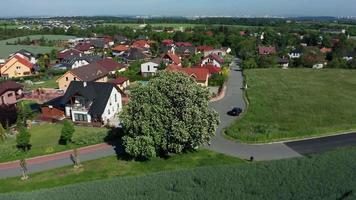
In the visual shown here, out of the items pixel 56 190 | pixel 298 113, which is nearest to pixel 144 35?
pixel 298 113

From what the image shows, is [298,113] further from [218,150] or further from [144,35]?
[144,35]

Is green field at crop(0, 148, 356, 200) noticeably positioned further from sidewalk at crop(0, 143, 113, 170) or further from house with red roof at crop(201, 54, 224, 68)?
house with red roof at crop(201, 54, 224, 68)

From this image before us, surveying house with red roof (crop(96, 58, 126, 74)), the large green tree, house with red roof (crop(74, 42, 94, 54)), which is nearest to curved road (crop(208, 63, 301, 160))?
the large green tree

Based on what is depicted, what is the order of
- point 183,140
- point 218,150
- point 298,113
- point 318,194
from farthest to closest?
point 298,113 < point 218,150 < point 183,140 < point 318,194

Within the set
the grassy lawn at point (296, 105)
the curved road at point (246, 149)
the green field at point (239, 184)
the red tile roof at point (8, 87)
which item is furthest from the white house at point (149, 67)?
the green field at point (239, 184)

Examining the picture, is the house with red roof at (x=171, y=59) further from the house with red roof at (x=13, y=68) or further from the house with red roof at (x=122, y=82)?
the house with red roof at (x=13, y=68)

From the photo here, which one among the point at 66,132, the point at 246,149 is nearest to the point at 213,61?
the point at 246,149
